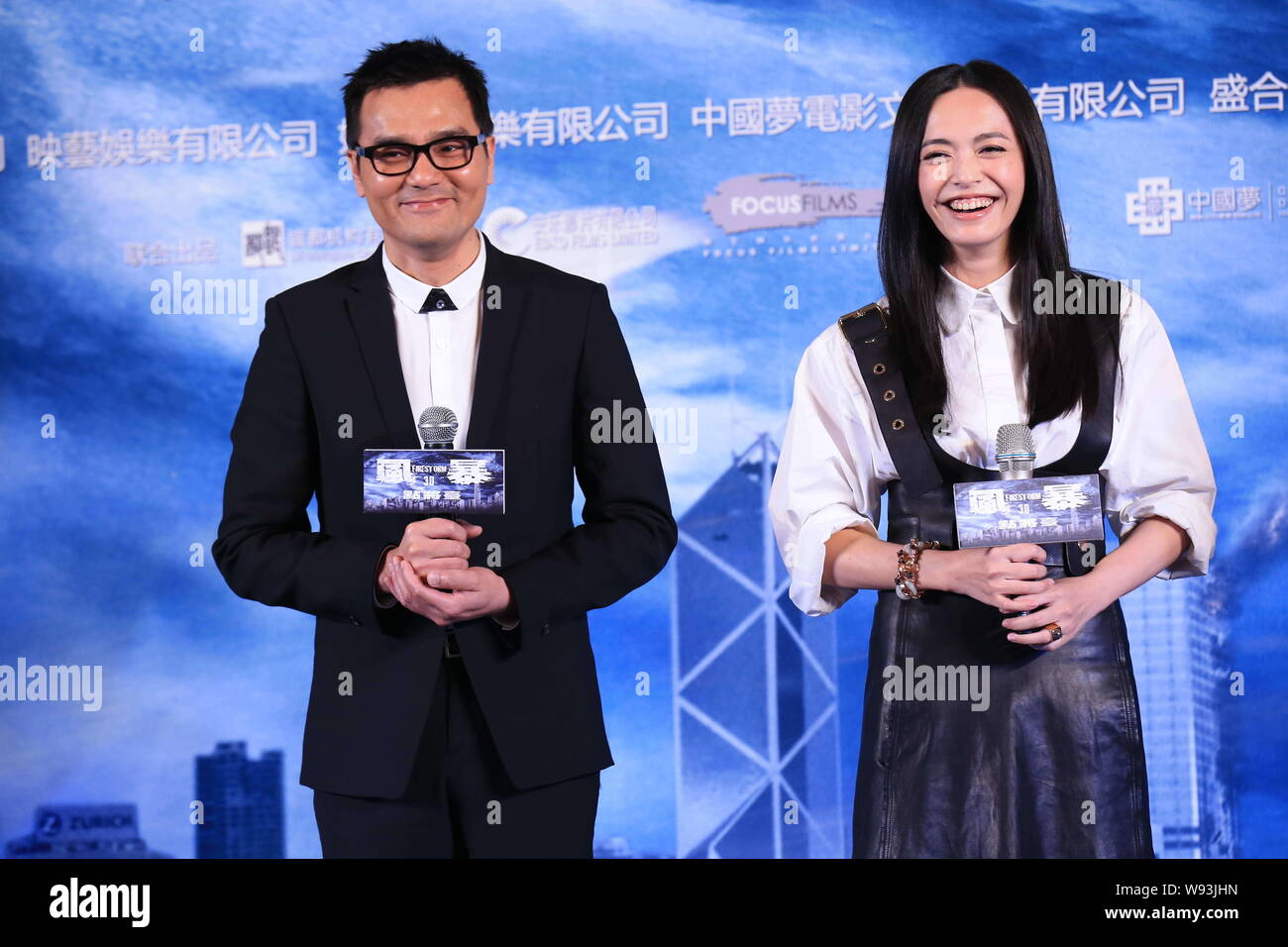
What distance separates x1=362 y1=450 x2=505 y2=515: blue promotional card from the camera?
6.75 ft

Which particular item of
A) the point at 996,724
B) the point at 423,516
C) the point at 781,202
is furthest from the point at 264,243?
the point at 996,724

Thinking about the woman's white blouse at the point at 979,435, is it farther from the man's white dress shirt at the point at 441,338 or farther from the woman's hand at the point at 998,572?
the man's white dress shirt at the point at 441,338

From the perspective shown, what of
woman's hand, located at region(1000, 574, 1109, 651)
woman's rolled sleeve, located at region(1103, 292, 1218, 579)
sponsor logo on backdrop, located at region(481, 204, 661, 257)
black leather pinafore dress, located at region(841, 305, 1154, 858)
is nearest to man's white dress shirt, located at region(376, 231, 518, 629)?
black leather pinafore dress, located at region(841, 305, 1154, 858)

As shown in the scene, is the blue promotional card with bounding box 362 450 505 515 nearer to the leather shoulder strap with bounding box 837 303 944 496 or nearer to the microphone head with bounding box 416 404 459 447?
the microphone head with bounding box 416 404 459 447

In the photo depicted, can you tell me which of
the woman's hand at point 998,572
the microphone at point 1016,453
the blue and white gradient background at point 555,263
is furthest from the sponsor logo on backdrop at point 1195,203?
the woman's hand at point 998,572

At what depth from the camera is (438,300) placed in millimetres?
2260

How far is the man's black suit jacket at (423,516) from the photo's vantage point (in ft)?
6.82

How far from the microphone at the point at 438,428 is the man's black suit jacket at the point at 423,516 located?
5cm

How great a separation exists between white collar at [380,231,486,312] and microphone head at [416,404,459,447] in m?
0.23

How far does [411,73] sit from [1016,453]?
1157 millimetres

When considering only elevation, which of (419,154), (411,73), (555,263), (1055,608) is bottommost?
(1055,608)

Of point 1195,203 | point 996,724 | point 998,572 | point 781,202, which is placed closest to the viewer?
point 998,572

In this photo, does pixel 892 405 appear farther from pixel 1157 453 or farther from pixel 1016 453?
pixel 1157 453

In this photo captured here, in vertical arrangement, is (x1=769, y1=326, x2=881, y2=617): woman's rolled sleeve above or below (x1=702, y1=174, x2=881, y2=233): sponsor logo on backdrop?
below
